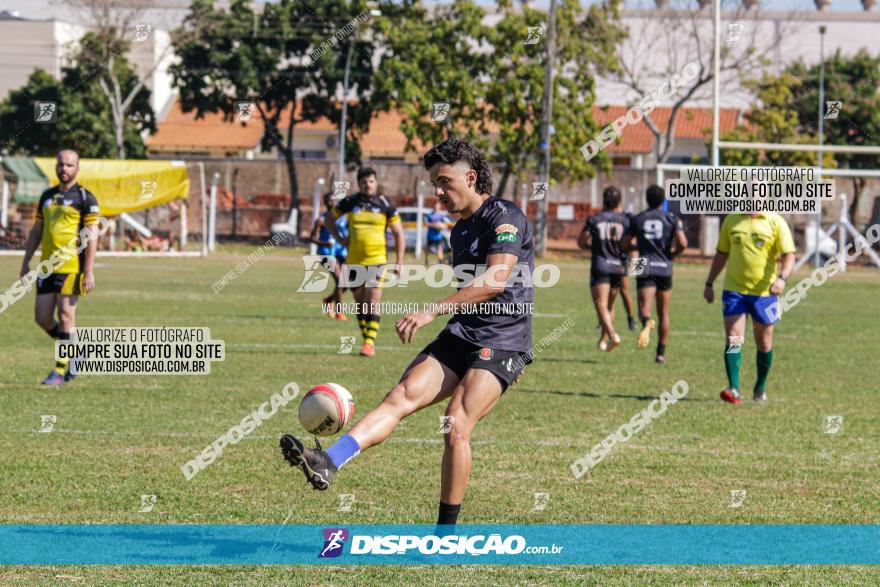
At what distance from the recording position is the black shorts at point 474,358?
22.6ft

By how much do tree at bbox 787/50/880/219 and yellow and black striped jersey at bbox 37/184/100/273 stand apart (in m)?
49.6

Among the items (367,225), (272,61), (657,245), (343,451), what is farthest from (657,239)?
(272,61)

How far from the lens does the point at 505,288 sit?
22.9ft

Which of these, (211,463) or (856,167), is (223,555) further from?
(856,167)

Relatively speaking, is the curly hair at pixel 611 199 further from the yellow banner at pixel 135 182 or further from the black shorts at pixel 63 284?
the yellow banner at pixel 135 182

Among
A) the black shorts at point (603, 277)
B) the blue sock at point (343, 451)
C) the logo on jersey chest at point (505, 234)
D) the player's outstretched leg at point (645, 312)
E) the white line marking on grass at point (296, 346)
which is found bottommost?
the white line marking on grass at point (296, 346)

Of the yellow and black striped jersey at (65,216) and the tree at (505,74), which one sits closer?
the yellow and black striped jersey at (65,216)

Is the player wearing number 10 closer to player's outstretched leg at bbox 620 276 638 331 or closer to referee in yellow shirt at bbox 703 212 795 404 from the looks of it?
player's outstretched leg at bbox 620 276 638 331

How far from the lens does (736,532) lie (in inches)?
289

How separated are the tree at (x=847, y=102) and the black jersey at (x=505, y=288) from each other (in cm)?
5412

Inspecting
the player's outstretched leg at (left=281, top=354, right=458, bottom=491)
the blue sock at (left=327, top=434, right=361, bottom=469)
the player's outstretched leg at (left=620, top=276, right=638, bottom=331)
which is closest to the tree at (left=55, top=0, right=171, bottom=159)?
the player's outstretched leg at (left=620, top=276, right=638, bottom=331)

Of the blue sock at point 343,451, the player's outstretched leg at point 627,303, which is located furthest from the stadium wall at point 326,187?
the blue sock at point 343,451

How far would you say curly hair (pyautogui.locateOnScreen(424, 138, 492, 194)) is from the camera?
22.6ft

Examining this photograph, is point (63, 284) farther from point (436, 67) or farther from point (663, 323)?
point (436, 67)
